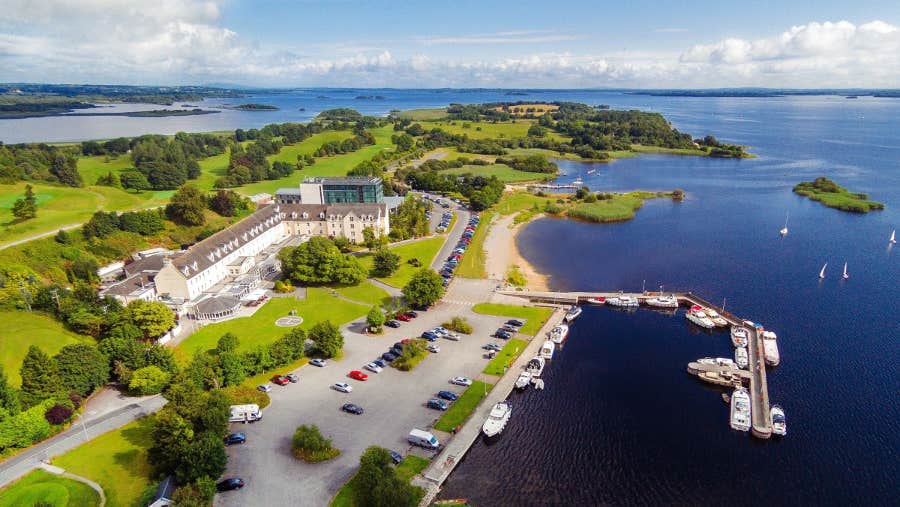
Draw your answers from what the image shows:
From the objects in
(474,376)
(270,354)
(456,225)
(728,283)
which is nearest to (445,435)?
(474,376)

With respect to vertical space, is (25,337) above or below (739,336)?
above

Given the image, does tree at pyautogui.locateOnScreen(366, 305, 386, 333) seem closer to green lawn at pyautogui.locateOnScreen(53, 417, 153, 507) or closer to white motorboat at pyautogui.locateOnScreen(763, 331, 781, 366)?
green lawn at pyautogui.locateOnScreen(53, 417, 153, 507)

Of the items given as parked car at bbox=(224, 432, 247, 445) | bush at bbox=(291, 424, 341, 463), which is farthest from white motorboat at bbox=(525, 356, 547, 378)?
parked car at bbox=(224, 432, 247, 445)

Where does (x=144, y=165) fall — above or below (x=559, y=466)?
above

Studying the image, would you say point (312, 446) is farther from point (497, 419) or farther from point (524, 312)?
point (524, 312)

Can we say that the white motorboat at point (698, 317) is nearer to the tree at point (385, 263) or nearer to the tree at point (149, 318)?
the tree at point (385, 263)

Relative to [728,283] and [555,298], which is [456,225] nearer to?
[555,298]

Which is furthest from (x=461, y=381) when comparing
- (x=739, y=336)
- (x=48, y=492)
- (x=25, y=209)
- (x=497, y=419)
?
(x=25, y=209)
